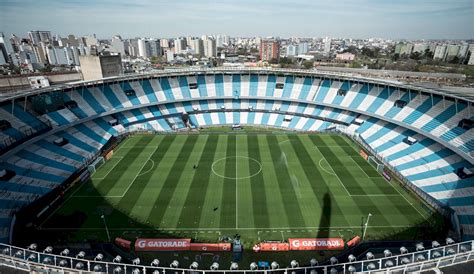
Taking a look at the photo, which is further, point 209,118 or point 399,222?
point 209,118

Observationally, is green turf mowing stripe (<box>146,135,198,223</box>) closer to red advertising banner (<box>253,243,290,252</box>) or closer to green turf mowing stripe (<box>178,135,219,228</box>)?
green turf mowing stripe (<box>178,135,219,228</box>)

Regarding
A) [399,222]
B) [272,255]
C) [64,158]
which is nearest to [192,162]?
[64,158]

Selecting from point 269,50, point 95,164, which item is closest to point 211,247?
point 95,164

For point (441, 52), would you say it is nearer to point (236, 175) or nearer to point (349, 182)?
point (349, 182)

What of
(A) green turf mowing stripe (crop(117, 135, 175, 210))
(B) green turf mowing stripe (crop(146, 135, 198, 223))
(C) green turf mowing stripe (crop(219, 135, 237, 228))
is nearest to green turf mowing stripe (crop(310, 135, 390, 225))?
(C) green turf mowing stripe (crop(219, 135, 237, 228))

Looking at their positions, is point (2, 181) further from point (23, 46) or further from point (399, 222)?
point (23, 46)

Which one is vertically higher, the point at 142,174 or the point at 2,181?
the point at 2,181
